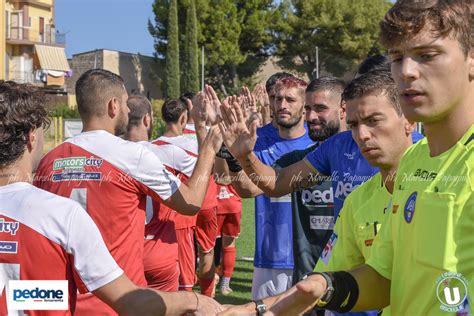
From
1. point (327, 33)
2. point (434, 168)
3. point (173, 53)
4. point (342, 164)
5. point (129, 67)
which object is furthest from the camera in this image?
point (129, 67)

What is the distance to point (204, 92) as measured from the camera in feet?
18.1

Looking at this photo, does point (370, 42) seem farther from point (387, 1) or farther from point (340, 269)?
point (340, 269)

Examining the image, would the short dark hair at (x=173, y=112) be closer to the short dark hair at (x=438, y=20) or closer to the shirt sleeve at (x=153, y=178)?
the shirt sleeve at (x=153, y=178)

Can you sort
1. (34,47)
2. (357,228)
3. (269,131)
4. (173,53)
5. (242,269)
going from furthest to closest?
(34,47)
(173,53)
(242,269)
(269,131)
(357,228)

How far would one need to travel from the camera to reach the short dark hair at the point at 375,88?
3.75 m

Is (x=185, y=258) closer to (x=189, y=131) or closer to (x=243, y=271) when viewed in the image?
(x=189, y=131)

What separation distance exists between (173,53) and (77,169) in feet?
159

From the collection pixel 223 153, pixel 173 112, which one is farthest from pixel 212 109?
pixel 173 112

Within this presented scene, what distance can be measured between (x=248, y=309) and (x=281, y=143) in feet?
13.3

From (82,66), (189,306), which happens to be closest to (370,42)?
(82,66)

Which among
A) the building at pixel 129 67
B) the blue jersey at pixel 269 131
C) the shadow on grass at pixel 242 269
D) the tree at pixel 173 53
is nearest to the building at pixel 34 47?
the building at pixel 129 67

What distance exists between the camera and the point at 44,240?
2842 millimetres

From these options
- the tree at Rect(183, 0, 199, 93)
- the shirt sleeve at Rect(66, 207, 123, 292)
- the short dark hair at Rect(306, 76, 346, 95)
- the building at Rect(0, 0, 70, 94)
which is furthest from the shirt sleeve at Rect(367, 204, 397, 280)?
the building at Rect(0, 0, 70, 94)

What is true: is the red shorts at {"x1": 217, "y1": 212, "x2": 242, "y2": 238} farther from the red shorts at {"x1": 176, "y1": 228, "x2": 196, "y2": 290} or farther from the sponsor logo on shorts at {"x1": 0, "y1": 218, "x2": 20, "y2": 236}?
the sponsor logo on shorts at {"x1": 0, "y1": 218, "x2": 20, "y2": 236}
